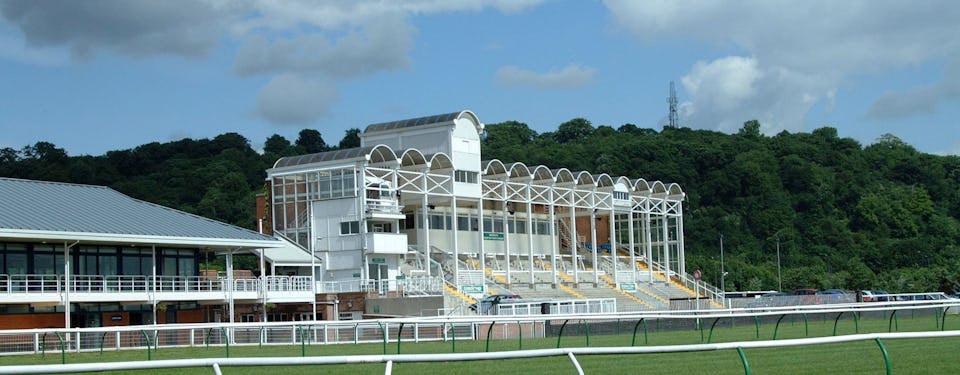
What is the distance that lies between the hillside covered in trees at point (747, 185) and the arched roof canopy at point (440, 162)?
106ft

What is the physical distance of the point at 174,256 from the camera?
51.0m

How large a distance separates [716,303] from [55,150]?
6621cm

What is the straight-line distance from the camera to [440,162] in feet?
213

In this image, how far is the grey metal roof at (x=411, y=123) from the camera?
67419mm

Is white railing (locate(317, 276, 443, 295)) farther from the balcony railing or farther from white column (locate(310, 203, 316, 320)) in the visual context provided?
the balcony railing

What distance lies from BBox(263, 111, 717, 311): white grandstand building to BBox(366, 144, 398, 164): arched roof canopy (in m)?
0.08

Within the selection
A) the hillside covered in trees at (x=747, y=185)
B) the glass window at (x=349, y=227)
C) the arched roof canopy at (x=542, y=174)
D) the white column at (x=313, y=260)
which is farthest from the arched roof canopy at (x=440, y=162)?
the hillside covered in trees at (x=747, y=185)

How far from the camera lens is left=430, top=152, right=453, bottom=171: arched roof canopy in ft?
211

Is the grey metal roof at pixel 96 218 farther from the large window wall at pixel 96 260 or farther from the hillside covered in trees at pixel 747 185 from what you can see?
the hillside covered in trees at pixel 747 185

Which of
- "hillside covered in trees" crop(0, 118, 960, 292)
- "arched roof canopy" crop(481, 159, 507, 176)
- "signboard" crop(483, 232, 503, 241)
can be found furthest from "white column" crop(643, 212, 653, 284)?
"arched roof canopy" crop(481, 159, 507, 176)

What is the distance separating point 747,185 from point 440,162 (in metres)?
63.0

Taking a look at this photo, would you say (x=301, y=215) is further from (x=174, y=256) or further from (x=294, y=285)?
(x=174, y=256)

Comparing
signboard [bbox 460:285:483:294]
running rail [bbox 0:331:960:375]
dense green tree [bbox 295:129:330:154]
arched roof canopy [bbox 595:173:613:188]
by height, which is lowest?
signboard [bbox 460:285:483:294]

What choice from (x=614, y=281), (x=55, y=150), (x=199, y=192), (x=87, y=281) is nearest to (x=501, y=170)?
(x=614, y=281)
